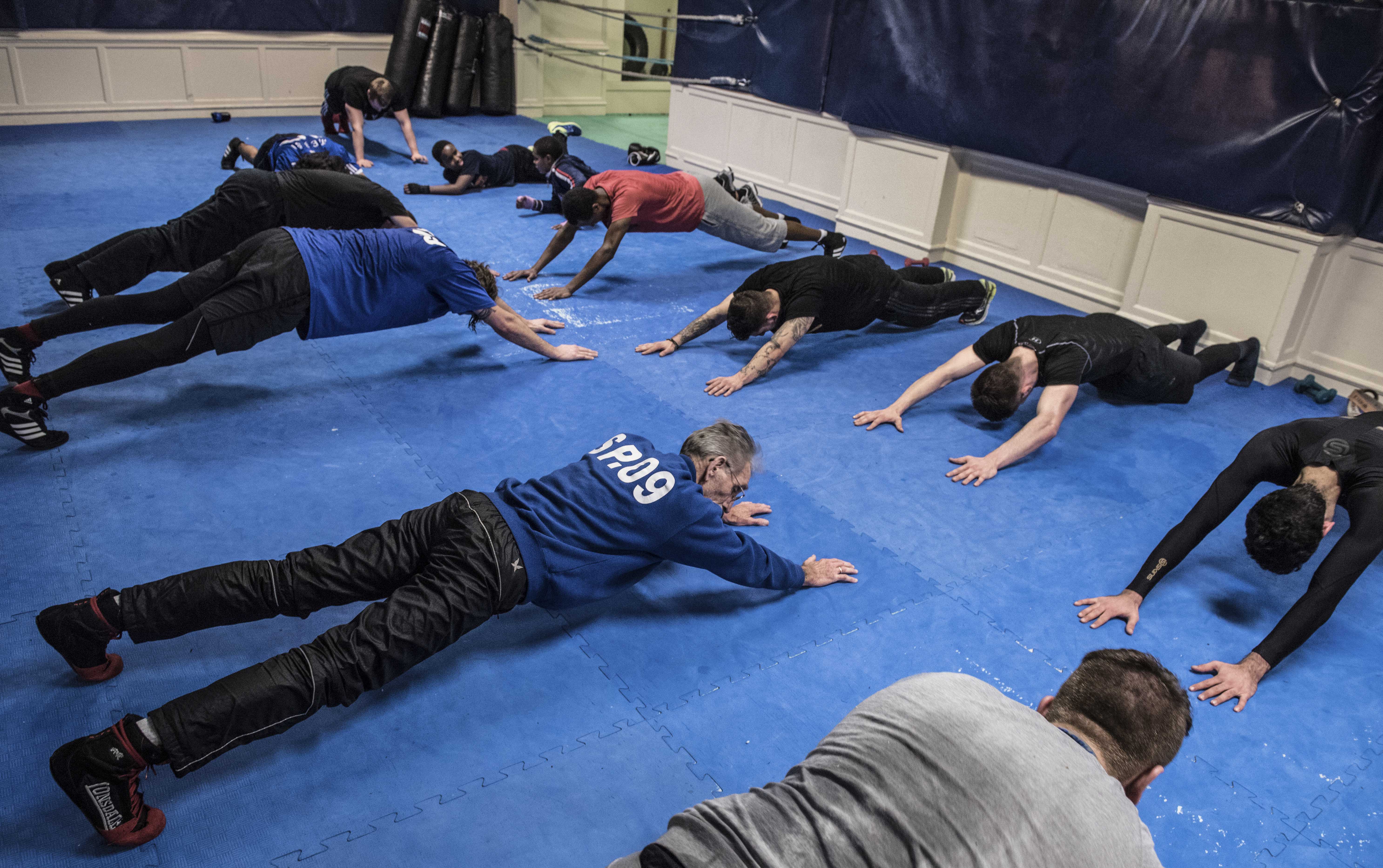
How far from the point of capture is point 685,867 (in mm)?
1571

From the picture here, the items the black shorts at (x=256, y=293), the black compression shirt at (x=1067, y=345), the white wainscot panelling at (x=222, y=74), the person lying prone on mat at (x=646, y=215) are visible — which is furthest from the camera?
the white wainscot panelling at (x=222, y=74)

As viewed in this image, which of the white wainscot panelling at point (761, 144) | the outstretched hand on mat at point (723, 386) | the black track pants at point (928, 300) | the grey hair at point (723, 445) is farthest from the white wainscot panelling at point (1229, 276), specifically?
the grey hair at point (723, 445)

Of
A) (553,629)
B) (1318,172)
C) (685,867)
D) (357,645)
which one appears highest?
(1318,172)

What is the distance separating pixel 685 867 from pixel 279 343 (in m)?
5.02

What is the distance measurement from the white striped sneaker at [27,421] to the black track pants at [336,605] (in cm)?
194

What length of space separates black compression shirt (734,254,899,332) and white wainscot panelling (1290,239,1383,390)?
9.76ft

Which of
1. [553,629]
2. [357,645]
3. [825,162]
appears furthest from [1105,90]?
[357,645]

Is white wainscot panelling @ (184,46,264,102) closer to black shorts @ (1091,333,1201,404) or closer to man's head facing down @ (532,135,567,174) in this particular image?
man's head facing down @ (532,135,567,174)

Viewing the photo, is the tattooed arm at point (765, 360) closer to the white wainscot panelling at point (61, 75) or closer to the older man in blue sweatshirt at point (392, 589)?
the older man in blue sweatshirt at point (392, 589)

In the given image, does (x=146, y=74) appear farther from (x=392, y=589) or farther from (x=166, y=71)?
(x=392, y=589)

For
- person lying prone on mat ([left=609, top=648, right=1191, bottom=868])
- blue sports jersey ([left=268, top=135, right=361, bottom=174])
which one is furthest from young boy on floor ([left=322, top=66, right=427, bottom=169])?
person lying prone on mat ([left=609, top=648, right=1191, bottom=868])

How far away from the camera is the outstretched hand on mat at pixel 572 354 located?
5488 millimetres

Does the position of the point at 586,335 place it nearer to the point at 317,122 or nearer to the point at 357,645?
the point at 357,645

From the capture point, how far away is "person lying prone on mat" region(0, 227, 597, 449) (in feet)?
13.9
